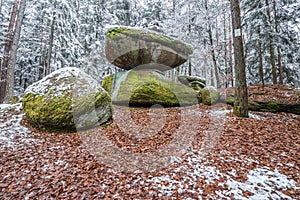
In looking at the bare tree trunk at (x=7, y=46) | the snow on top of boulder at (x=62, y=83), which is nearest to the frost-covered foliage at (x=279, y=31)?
the snow on top of boulder at (x=62, y=83)

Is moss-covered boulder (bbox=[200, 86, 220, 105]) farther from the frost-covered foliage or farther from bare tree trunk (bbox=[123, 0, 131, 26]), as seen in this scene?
bare tree trunk (bbox=[123, 0, 131, 26])

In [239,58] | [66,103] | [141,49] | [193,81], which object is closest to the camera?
[66,103]

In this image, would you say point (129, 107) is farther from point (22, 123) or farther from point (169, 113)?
point (22, 123)

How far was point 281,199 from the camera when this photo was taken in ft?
8.30

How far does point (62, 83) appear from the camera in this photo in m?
5.58

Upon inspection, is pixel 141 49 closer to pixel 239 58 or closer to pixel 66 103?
pixel 239 58

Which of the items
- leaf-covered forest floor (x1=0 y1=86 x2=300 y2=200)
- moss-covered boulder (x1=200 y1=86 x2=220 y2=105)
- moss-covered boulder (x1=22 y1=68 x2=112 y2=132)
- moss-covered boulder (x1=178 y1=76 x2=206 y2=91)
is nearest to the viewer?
leaf-covered forest floor (x1=0 y1=86 x2=300 y2=200)

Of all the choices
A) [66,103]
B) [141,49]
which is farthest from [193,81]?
[66,103]

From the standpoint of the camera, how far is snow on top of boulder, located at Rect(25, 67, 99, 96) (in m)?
5.42

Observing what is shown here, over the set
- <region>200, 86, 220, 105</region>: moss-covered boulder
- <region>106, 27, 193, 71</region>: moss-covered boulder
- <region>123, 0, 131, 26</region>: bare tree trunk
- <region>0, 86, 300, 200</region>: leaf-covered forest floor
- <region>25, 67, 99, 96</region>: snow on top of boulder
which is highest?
<region>123, 0, 131, 26</region>: bare tree trunk

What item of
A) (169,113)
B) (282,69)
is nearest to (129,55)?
(169,113)

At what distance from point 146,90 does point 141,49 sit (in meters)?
2.41

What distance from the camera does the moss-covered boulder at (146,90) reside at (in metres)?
8.02

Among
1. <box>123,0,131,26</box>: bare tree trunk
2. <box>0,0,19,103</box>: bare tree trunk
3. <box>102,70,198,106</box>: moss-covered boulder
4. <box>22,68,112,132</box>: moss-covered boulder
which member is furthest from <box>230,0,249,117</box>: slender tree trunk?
<box>0,0,19,103</box>: bare tree trunk
